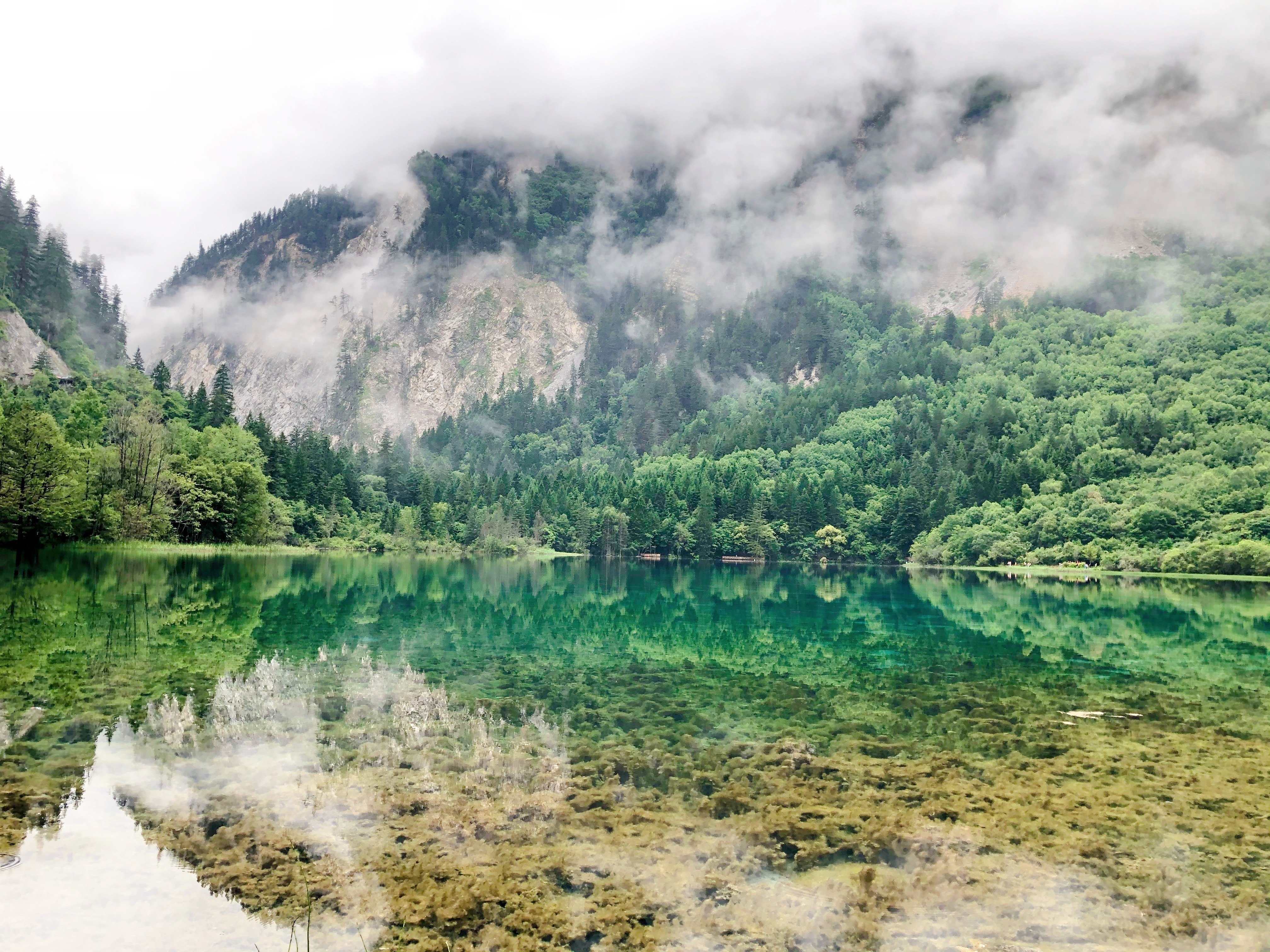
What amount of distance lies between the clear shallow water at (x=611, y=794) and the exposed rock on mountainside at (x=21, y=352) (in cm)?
11083

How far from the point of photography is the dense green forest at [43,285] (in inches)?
5384

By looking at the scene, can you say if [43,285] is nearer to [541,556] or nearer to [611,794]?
[541,556]

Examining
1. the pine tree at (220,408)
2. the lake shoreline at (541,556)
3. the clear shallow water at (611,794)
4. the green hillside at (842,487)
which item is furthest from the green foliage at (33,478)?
the pine tree at (220,408)

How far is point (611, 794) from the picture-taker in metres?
12.4

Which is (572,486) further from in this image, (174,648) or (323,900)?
(323,900)

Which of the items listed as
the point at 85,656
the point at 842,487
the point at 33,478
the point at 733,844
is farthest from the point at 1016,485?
the point at 733,844

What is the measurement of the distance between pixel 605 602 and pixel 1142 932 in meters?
44.4

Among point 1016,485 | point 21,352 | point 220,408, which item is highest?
point 21,352

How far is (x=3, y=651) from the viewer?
21.0m

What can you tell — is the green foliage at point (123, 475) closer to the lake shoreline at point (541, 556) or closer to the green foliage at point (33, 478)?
the green foliage at point (33, 478)

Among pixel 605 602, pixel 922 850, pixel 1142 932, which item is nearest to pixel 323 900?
pixel 922 850

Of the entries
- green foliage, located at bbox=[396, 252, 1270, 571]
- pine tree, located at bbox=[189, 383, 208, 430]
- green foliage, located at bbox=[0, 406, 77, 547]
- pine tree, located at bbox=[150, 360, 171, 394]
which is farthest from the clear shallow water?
pine tree, located at bbox=[150, 360, 171, 394]

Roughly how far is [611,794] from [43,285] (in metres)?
173

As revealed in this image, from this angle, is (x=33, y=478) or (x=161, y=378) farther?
(x=161, y=378)
